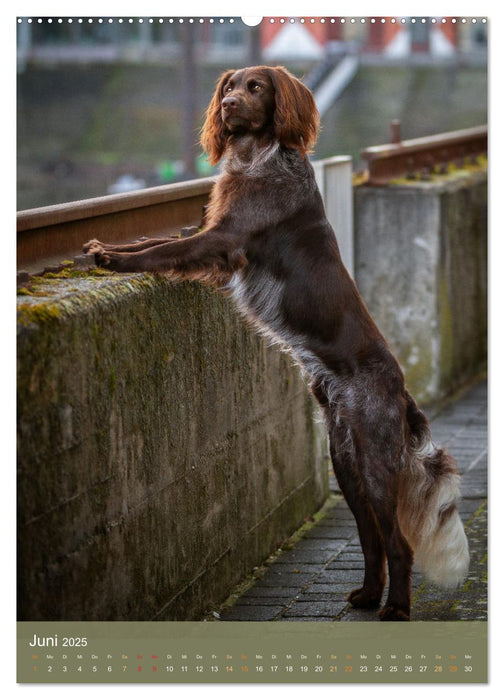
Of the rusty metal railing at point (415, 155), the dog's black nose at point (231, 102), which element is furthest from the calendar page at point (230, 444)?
the rusty metal railing at point (415, 155)

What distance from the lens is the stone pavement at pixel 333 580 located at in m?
4.81

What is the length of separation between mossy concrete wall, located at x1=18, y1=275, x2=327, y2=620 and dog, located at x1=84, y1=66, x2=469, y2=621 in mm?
295

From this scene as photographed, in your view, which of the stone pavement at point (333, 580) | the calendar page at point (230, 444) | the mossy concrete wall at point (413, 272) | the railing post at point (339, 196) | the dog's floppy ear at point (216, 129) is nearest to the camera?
the calendar page at point (230, 444)

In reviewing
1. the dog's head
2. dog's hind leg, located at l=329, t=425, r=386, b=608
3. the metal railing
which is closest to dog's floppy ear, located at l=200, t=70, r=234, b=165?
the dog's head

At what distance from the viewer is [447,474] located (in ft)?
15.6

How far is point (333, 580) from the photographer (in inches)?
207

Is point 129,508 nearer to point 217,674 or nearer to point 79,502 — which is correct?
point 79,502

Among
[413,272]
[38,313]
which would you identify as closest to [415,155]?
[413,272]

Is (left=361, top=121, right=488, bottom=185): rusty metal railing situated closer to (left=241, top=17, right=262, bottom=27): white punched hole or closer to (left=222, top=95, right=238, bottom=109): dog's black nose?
(left=222, top=95, right=238, bottom=109): dog's black nose

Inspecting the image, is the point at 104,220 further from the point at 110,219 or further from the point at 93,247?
the point at 93,247

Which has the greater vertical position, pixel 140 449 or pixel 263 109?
pixel 263 109

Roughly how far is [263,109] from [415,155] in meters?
5.15

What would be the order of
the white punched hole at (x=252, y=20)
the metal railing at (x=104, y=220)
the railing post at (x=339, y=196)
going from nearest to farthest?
1. the white punched hole at (x=252, y=20)
2. the metal railing at (x=104, y=220)
3. the railing post at (x=339, y=196)

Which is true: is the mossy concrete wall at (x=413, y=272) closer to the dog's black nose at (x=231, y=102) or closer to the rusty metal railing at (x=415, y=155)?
the rusty metal railing at (x=415, y=155)
